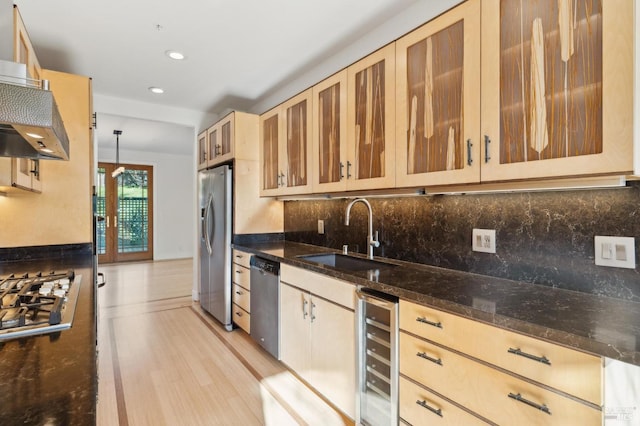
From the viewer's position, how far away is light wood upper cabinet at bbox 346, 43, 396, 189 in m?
1.93

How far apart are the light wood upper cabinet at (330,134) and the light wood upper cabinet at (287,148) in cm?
10

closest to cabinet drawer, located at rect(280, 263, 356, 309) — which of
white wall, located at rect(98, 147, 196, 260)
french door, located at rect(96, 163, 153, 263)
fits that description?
white wall, located at rect(98, 147, 196, 260)

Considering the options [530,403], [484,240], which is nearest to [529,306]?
[530,403]

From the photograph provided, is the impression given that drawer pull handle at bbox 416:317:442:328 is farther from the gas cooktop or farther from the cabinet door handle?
the gas cooktop

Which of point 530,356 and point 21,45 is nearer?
point 530,356

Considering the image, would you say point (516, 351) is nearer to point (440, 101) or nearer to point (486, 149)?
point (486, 149)

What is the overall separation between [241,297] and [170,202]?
5628 mm

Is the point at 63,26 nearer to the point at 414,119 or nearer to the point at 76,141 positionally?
the point at 76,141

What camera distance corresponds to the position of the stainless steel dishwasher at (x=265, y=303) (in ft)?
8.43

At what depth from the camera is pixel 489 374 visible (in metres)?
1.16

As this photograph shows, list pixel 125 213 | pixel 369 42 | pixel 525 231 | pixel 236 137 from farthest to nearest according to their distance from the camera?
1. pixel 125 213
2. pixel 236 137
3. pixel 369 42
4. pixel 525 231

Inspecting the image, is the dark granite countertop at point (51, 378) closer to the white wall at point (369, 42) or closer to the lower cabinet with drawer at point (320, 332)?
the lower cabinet with drawer at point (320, 332)

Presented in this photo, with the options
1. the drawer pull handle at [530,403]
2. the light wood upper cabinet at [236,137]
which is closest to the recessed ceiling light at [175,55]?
the light wood upper cabinet at [236,137]

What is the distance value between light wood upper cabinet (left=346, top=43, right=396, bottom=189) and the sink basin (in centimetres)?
56
